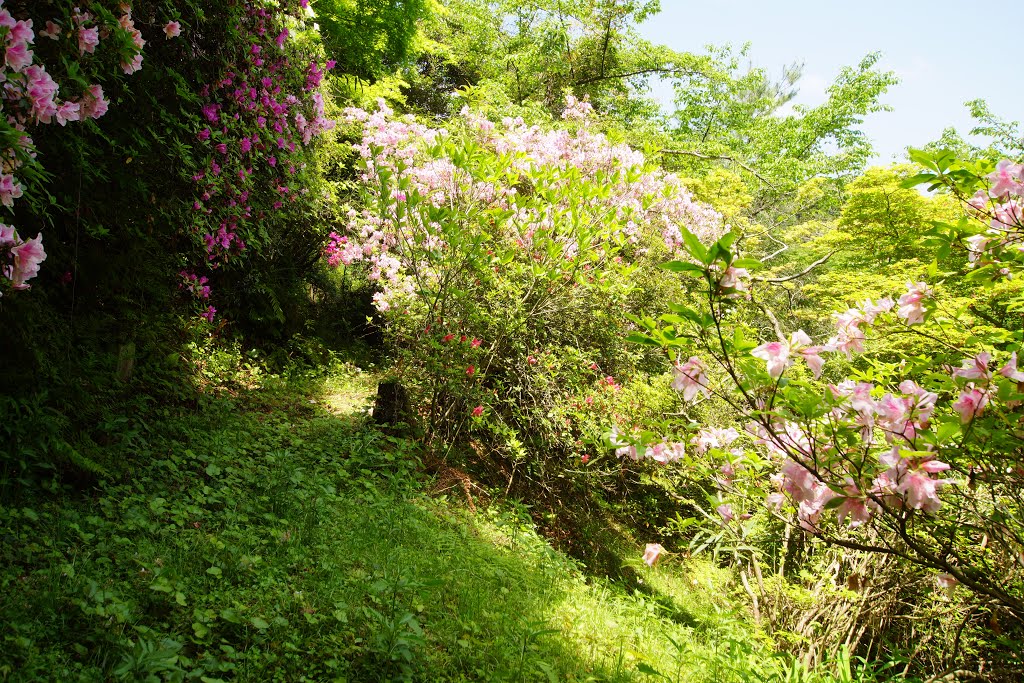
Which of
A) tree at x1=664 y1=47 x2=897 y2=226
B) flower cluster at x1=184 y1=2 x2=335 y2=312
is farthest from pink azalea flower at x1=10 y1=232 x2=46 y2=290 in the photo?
tree at x1=664 y1=47 x2=897 y2=226

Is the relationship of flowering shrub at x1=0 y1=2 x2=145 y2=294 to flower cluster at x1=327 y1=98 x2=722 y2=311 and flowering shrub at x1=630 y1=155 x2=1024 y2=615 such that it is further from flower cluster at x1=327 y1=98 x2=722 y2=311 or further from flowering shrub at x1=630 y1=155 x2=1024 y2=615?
flowering shrub at x1=630 y1=155 x2=1024 y2=615

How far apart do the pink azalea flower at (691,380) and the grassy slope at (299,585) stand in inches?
52.2

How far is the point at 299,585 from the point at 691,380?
1.79 meters

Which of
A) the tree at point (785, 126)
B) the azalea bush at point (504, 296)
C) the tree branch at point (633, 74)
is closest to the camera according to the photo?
the azalea bush at point (504, 296)

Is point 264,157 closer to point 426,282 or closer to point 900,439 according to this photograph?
point 426,282

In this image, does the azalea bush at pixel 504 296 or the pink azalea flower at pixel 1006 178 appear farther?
the azalea bush at pixel 504 296

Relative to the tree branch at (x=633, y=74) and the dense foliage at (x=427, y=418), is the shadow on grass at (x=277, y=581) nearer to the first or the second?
the dense foliage at (x=427, y=418)

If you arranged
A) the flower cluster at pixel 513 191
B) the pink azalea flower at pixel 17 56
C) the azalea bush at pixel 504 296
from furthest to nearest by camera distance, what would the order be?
the flower cluster at pixel 513 191
the azalea bush at pixel 504 296
the pink azalea flower at pixel 17 56

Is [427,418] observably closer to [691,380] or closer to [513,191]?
[513,191]

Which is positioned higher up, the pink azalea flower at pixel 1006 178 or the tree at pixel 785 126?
the tree at pixel 785 126

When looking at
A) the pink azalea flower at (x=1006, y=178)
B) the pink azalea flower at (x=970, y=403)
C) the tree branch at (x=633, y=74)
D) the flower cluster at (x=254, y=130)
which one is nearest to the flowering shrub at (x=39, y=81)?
the flower cluster at (x=254, y=130)

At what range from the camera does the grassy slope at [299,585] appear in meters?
1.86

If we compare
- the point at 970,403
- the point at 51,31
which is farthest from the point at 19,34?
the point at 970,403

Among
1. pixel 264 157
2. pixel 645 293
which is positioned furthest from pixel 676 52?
pixel 264 157
